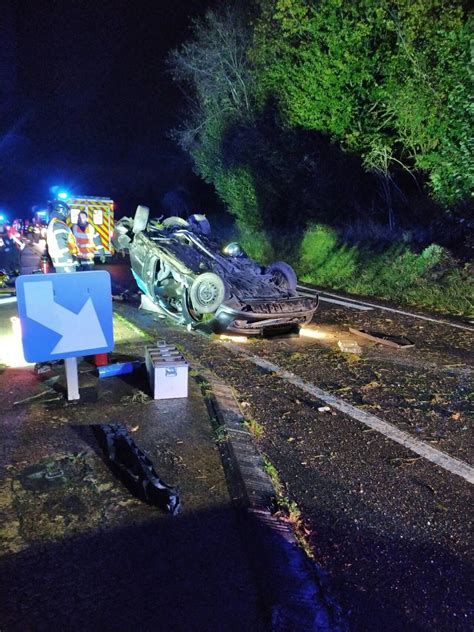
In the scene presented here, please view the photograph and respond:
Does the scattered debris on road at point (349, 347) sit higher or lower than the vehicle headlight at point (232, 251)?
lower

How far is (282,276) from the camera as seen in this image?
24.4 ft

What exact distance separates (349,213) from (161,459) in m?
13.6

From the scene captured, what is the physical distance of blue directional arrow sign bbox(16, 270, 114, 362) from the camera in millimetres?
3639

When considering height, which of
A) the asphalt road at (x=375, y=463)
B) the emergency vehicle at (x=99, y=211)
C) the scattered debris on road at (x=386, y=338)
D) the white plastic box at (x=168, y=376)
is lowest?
the asphalt road at (x=375, y=463)

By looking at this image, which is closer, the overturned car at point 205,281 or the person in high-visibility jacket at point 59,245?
the overturned car at point 205,281

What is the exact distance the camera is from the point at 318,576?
221 centimetres

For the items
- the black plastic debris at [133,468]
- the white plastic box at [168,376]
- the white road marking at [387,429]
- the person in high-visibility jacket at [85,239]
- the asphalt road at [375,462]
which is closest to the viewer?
the asphalt road at [375,462]

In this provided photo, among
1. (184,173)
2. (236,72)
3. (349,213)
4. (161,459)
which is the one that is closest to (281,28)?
(236,72)

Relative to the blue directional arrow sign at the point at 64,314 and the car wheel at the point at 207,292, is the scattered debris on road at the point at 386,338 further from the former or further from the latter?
the blue directional arrow sign at the point at 64,314

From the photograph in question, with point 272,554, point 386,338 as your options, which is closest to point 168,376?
point 272,554

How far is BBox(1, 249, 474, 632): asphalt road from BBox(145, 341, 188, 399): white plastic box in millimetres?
615

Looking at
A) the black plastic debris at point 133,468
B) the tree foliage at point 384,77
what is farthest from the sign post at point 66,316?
the tree foliage at point 384,77

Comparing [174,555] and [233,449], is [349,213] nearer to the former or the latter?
[233,449]

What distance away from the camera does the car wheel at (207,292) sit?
6062 mm
